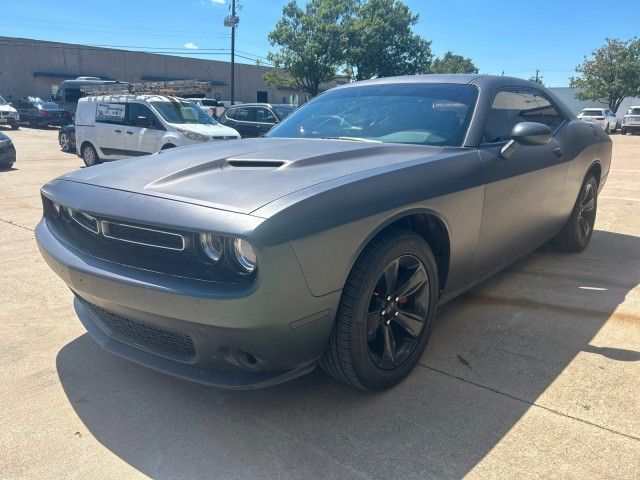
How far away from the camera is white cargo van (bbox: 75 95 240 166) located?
34.0 feet

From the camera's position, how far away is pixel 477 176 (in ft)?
9.18

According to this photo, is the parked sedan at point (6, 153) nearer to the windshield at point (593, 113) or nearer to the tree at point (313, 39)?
the tree at point (313, 39)

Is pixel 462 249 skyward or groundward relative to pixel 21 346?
skyward

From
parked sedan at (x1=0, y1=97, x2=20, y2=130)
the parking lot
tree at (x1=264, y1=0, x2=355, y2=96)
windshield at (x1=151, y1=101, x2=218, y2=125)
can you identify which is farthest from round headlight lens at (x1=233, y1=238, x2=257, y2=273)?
tree at (x1=264, y1=0, x2=355, y2=96)

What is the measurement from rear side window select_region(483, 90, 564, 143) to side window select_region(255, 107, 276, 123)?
1042cm

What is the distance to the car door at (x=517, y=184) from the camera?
298 cm

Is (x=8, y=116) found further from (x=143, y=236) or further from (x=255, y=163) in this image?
(x=143, y=236)

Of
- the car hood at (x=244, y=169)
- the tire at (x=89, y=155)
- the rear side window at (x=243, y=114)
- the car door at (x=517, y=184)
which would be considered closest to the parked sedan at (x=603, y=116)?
the rear side window at (x=243, y=114)

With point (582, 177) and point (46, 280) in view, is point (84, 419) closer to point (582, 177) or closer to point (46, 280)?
point (46, 280)

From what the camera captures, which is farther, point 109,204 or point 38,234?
point 38,234

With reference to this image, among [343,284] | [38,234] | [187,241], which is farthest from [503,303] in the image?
[38,234]

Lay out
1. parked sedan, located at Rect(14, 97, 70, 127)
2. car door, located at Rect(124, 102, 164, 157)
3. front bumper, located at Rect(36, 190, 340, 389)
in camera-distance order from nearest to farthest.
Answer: front bumper, located at Rect(36, 190, 340, 389) < car door, located at Rect(124, 102, 164, 157) < parked sedan, located at Rect(14, 97, 70, 127)

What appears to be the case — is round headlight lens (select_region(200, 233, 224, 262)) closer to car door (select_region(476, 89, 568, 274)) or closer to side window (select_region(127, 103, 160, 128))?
car door (select_region(476, 89, 568, 274))

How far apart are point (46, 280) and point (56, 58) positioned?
1657 inches
